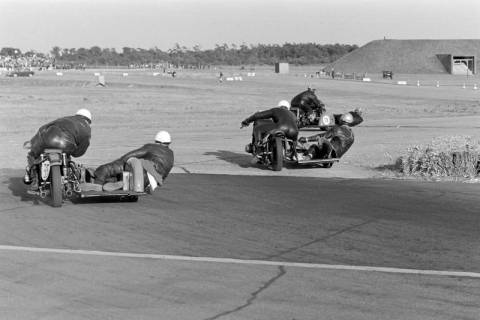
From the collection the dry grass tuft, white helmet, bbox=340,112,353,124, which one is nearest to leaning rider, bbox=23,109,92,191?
white helmet, bbox=340,112,353,124

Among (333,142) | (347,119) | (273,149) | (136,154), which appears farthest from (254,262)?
(347,119)

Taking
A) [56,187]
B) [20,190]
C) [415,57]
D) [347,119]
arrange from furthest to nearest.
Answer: [415,57]
[347,119]
[20,190]
[56,187]

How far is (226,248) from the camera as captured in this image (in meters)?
9.74

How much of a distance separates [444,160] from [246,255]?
8262mm

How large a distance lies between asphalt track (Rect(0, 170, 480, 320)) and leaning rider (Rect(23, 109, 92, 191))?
0.55m

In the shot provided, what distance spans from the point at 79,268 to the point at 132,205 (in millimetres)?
4139

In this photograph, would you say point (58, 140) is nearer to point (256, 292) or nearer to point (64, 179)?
point (64, 179)

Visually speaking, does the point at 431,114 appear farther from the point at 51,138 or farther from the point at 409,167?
the point at 51,138

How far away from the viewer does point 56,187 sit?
1220 cm

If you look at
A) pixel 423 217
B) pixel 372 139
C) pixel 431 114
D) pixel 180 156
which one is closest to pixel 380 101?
pixel 431 114

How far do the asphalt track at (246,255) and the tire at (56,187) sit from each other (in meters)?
0.20

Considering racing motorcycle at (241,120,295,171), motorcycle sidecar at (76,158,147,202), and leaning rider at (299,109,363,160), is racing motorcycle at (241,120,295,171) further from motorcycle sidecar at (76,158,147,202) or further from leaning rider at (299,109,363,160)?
motorcycle sidecar at (76,158,147,202)

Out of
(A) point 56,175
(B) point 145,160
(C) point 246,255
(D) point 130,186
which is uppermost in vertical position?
(B) point 145,160

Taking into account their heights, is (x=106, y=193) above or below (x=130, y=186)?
below
